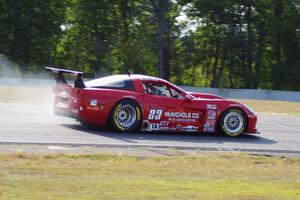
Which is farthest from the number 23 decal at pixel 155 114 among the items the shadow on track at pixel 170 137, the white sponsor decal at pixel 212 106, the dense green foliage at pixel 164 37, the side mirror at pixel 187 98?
the dense green foliage at pixel 164 37

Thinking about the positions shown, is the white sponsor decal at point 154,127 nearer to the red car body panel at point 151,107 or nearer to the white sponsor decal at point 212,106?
the red car body panel at point 151,107

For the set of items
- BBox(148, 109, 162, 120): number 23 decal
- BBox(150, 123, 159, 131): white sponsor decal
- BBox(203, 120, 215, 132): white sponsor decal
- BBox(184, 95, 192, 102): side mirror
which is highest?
BBox(184, 95, 192, 102): side mirror

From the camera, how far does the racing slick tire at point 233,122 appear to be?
46.1ft

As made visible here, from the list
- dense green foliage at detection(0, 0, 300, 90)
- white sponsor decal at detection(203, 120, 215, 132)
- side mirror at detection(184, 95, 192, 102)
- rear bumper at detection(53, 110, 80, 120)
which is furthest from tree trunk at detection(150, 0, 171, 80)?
rear bumper at detection(53, 110, 80, 120)

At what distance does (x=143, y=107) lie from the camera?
521 inches

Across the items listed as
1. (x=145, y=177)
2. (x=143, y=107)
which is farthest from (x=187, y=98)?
(x=145, y=177)

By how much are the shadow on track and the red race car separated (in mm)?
159

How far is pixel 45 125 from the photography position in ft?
43.7

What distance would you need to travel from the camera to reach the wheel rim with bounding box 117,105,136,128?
13125 mm

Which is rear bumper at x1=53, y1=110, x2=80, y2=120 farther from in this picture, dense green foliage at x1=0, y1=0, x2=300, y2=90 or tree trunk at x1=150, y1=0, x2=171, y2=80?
tree trunk at x1=150, y1=0, x2=171, y2=80

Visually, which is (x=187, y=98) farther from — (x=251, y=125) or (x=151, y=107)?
(x=251, y=125)

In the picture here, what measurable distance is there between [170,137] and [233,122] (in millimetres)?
1787

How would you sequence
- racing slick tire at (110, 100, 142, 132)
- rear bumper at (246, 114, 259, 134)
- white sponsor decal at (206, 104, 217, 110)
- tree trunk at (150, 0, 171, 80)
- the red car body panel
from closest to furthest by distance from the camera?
the red car body panel < racing slick tire at (110, 100, 142, 132) < white sponsor decal at (206, 104, 217, 110) < rear bumper at (246, 114, 259, 134) < tree trunk at (150, 0, 171, 80)

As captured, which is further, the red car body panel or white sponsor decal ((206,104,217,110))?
white sponsor decal ((206,104,217,110))
